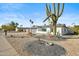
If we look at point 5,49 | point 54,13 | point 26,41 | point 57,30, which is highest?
point 54,13

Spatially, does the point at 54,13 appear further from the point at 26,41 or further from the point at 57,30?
the point at 26,41

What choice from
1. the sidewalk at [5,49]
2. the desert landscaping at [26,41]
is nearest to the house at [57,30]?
the desert landscaping at [26,41]

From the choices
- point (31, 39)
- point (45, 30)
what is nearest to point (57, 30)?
point (45, 30)

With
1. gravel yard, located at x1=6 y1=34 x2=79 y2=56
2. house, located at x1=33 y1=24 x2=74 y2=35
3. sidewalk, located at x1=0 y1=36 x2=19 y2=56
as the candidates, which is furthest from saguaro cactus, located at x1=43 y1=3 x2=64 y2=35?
sidewalk, located at x1=0 y1=36 x2=19 y2=56

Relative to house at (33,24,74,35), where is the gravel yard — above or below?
below

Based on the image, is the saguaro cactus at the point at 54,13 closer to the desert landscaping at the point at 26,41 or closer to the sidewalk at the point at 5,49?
the desert landscaping at the point at 26,41

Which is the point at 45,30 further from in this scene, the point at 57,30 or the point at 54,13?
the point at 54,13

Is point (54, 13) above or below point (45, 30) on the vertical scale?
above

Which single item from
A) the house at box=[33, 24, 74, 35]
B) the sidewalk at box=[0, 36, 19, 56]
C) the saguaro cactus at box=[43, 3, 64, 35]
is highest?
the saguaro cactus at box=[43, 3, 64, 35]

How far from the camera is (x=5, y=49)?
5566 millimetres

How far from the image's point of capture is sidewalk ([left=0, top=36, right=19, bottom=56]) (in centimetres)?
554

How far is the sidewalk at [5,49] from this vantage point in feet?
18.2

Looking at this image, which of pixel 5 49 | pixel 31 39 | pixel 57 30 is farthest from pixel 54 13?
pixel 5 49

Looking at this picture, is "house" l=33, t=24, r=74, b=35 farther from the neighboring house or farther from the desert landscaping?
the desert landscaping
